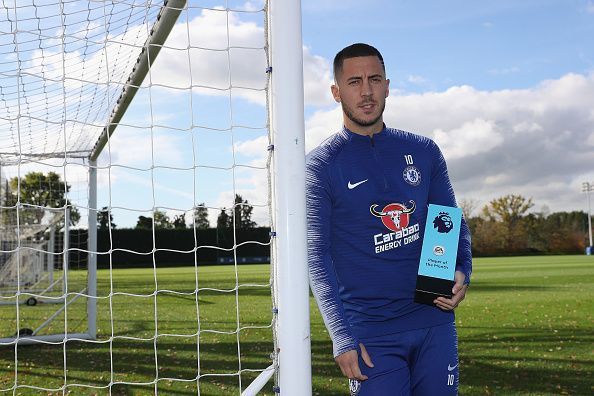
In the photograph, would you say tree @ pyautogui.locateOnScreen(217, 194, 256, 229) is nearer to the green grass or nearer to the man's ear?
the green grass

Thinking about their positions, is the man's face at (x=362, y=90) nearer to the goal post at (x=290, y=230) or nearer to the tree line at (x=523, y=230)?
the goal post at (x=290, y=230)

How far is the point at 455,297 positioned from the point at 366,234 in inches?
17.2

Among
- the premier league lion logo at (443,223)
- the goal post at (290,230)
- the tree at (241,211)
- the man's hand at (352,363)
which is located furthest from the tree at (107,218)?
the premier league lion logo at (443,223)

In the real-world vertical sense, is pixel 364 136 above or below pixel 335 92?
below

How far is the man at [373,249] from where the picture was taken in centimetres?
239

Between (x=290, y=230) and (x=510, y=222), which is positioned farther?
(x=510, y=222)

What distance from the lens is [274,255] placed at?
250 cm

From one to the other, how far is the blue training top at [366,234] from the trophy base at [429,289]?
0.15 ft

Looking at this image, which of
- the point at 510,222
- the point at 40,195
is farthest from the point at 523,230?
the point at 40,195

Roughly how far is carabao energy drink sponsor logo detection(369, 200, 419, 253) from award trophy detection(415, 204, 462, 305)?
7 centimetres

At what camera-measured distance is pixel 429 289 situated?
2430mm

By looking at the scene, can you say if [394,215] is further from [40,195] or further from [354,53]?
[40,195]

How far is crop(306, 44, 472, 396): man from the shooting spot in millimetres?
2387

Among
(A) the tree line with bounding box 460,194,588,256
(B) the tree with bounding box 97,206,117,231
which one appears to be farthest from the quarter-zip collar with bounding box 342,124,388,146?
(A) the tree line with bounding box 460,194,588,256
